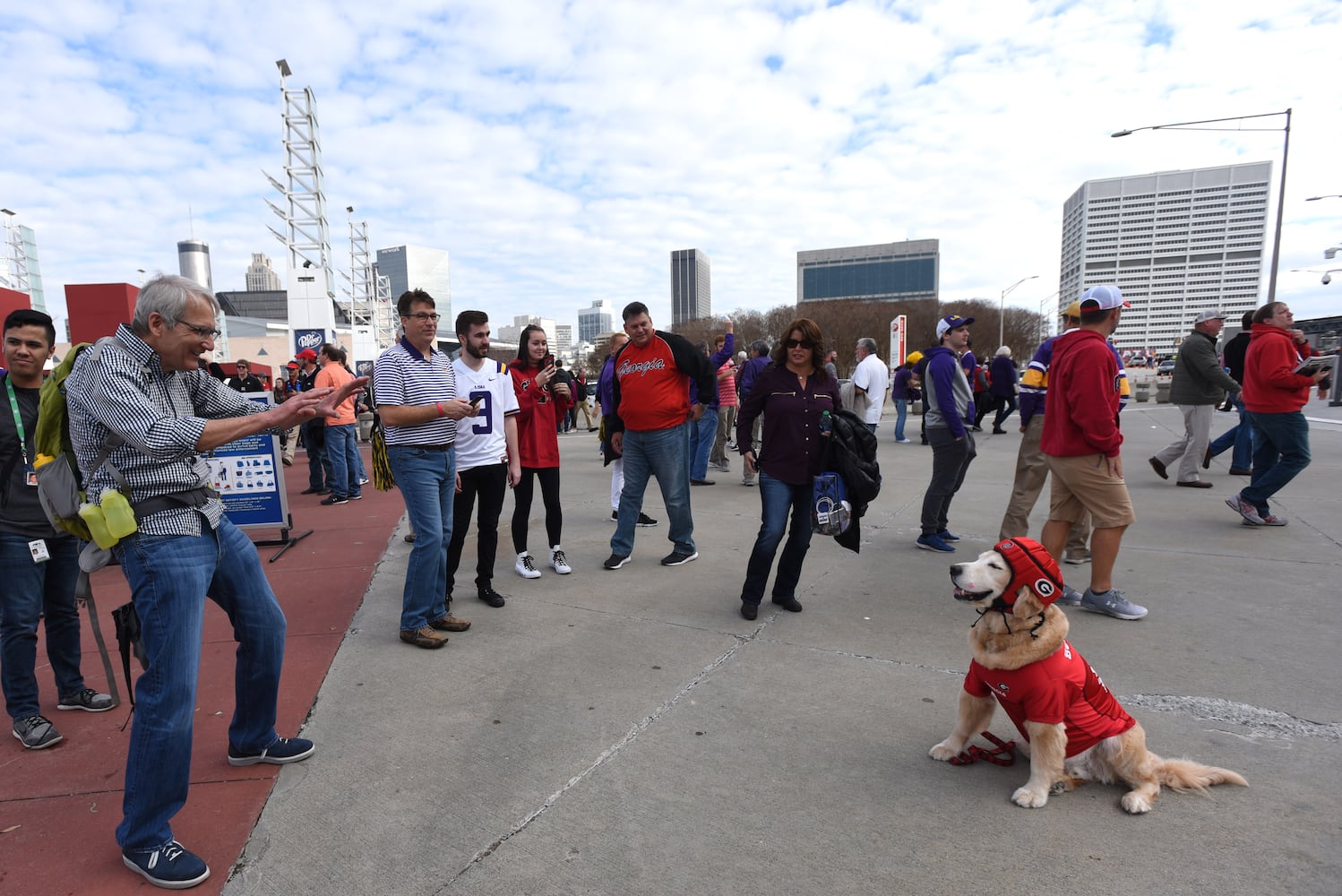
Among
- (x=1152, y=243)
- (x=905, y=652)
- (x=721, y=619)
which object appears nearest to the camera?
(x=905, y=652)

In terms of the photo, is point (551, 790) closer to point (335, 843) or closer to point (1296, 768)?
point (335, 843)

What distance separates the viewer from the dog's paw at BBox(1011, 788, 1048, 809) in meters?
2.48

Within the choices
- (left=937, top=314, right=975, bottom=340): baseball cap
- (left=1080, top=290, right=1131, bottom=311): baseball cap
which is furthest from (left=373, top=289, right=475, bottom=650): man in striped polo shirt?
(left=937, top=314, right=975, bottom=340): baseball cap

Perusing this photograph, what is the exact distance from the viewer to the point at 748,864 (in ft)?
7.34

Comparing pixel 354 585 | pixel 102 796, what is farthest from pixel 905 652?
pixel 354 585

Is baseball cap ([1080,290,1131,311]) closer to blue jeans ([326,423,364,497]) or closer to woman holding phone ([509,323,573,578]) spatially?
woman holding phone ([509,323,573,578])

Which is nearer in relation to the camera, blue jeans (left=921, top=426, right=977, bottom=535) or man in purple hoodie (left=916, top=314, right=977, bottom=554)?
man in purple hoodie (left=916, top=314, right=977, bottom=554)

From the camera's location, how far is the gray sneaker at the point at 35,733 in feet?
9.89

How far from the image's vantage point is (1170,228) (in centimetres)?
8000

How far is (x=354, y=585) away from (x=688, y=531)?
2645 mm

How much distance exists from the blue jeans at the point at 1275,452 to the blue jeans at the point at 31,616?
8431mm

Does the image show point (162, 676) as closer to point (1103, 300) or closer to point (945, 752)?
point (945, 752)

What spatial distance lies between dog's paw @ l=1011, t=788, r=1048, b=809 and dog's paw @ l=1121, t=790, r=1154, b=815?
0.26 m

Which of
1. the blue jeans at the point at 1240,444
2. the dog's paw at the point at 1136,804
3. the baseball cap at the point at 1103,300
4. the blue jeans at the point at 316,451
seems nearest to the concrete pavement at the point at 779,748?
the dog's paw at the point at 1136,804
